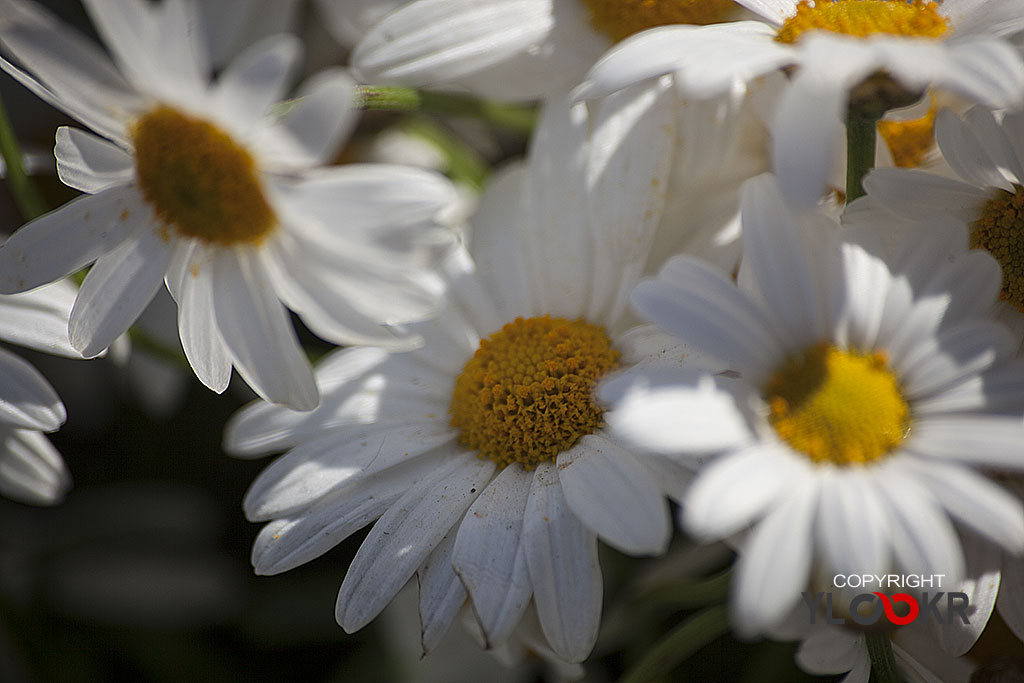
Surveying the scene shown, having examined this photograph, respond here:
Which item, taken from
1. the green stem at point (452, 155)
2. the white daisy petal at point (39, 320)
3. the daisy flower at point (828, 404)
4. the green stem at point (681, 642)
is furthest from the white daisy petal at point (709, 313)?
the green stem at point (452, 155)

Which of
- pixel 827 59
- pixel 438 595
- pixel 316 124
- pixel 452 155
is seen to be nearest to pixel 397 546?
pixel 438 595

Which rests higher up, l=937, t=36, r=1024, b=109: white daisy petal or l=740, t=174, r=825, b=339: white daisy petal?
l=937, t=36, r=1024, b=109: white daisy petal

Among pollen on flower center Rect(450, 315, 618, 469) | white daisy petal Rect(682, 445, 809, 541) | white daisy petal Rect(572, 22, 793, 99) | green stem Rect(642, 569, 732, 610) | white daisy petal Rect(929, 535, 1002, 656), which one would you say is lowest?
green stem Rect(642, 569, 732, 610)

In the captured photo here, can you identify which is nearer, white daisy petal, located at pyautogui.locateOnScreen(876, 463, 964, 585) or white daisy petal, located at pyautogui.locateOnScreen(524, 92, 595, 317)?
white daisy petal, located at pyautogui.locateOnScreen(876, 463, 964, 585)

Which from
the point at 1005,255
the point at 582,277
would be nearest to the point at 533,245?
the point at 582,277

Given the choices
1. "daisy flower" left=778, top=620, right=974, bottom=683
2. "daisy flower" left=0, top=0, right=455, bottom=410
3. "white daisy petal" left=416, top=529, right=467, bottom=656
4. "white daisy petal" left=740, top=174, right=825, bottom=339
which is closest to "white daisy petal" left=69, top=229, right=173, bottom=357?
"daisy flower" left=0, top=0, right=455, bottom=410

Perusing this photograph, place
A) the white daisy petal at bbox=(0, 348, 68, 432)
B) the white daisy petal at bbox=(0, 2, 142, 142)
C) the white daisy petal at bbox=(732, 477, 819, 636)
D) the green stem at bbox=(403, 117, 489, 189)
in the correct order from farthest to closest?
1. the green stem at bbox=(403, 117, 489, 189)
2. the white daisy petal at bbox=(0, 348, 68, 432)
3. the white daisy petal at bbox=(0, 2, 142, 142)
4. the white daisy petal at bbox=(732, 477, 819, 636)

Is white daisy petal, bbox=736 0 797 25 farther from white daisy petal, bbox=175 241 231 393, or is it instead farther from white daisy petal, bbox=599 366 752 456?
white daisy petal, bbox=175 241 231 393

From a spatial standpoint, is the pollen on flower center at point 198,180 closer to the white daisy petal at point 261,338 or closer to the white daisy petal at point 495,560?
the white daisy petal at point 261,338

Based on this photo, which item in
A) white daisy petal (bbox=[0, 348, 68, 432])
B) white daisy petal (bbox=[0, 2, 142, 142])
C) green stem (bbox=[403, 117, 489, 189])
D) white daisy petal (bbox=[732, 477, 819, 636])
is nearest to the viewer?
white daisy petal (bbox=[732, 477, 819, 636])
